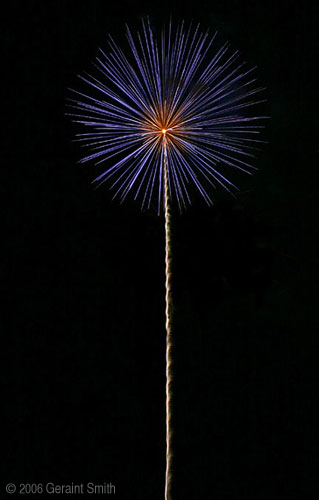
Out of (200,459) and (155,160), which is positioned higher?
(155,160)

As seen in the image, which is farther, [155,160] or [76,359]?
[76,359]

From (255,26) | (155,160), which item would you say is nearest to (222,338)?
(155,160)

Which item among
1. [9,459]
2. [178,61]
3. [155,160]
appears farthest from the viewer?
[9,459]

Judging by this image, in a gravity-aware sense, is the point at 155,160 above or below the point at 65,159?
below

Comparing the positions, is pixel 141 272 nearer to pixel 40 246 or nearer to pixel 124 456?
pixel 40 246

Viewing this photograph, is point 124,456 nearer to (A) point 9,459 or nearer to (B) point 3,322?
(A) point 9,459

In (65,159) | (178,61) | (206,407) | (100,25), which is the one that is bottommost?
(206,407)

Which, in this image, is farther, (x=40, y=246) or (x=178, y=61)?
(x=40, y=246)

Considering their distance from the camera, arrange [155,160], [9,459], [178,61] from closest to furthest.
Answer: [178,61] < [155,160] < [9,459]

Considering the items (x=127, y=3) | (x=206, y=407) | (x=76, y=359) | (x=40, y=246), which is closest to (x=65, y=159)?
(x=40, y=246)
